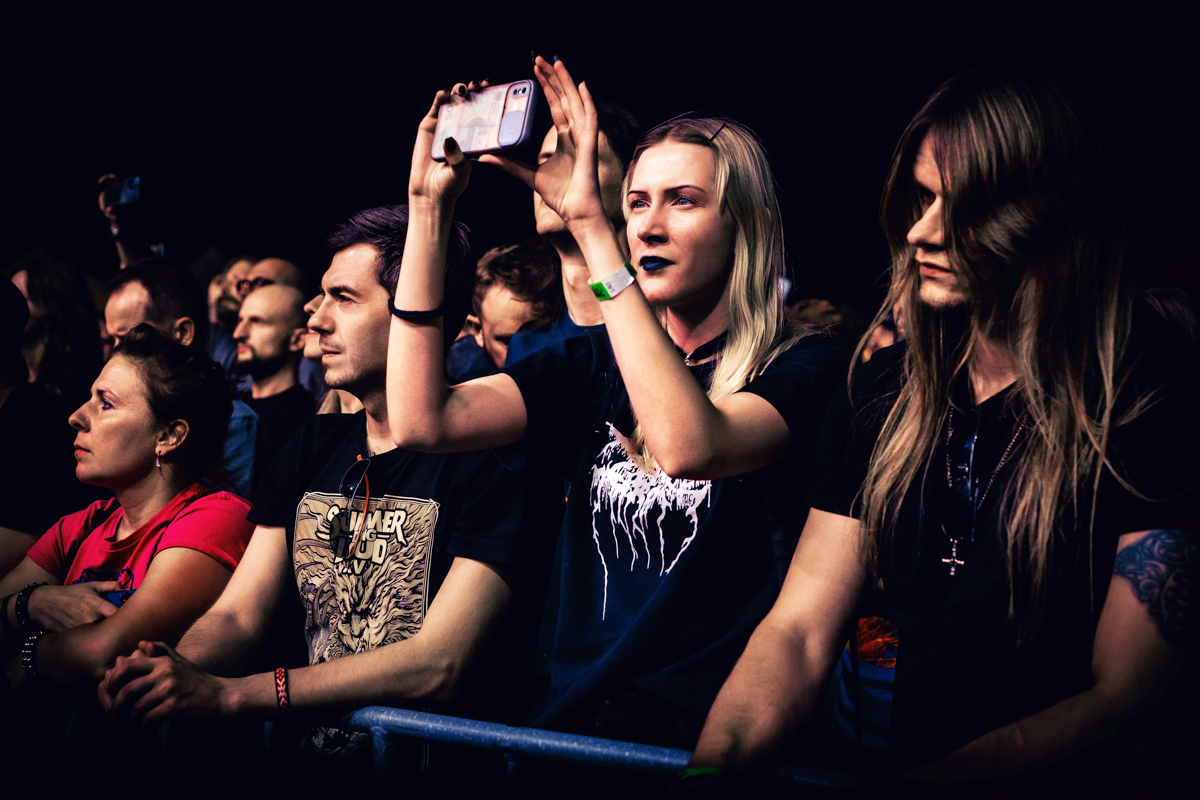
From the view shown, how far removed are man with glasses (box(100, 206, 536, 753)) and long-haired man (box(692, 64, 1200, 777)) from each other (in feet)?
2.48

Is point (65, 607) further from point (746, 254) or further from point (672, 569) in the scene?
point (746, 254)

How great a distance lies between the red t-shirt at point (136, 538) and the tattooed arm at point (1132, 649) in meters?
2.02

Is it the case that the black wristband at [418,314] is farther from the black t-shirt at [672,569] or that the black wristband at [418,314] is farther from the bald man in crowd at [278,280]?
the bald man in crowd at [278,280]

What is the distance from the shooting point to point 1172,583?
1.17 metres

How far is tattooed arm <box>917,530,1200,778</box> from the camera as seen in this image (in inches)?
45.8

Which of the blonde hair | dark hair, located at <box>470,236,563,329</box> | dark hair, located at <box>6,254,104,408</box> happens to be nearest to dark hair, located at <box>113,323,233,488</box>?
dark hair, located at <box>6,254,104,408</box>

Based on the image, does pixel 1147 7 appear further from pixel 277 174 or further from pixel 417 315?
pixel 277 174

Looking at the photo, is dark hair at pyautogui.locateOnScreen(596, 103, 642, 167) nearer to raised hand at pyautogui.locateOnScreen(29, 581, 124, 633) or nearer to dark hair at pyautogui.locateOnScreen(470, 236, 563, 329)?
dark hair at pyautogui.locateOnScreen(470, 236, 563, 329)

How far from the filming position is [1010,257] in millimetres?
1382

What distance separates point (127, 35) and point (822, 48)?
11.6 ft

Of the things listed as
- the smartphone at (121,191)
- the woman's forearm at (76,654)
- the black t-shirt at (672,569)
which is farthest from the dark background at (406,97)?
the woman's forearm at (76,654)

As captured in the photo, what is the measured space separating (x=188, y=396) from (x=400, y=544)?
1.13 m

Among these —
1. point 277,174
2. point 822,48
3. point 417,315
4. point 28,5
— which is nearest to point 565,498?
point 417,315

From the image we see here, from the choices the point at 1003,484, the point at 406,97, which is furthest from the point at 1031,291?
the point at 406,97
